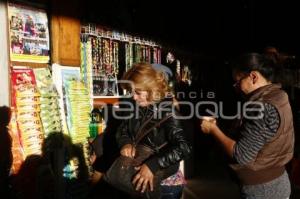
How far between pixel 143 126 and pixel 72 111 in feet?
8.46

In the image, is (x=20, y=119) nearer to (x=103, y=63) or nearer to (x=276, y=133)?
(x=103, y=63)

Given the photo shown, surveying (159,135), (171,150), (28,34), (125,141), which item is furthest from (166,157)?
(28,34)

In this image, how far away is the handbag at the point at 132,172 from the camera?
334cm

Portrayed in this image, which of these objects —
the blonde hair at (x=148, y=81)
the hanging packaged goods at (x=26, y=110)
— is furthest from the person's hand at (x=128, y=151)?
the hanging packaged goods at (x=26, y=110)

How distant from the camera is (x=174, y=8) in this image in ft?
28.7

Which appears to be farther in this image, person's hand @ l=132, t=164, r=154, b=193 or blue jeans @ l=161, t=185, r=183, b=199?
blue jeans @ l=161, t=185, r=183, b=199

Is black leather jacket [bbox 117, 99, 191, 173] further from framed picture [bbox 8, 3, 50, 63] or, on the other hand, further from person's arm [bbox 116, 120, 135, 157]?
framed picture [bbox 8, 3, 50, 63]

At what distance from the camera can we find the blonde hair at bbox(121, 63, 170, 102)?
347 centimetres

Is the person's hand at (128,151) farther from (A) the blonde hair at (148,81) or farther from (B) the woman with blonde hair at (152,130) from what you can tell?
(A) the blonde hair at (148,81)

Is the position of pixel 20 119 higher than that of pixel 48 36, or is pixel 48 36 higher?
pixel 48 36

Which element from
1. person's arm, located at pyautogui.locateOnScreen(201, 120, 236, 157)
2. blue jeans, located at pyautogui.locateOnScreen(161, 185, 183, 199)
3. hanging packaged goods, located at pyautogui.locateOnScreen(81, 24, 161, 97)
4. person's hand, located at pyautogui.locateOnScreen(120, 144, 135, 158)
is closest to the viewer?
person's arm, located at pyautogui.locateOnScreen(201, 120, 236, 157)

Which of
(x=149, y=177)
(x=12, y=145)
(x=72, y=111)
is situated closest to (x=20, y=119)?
(x=12, y=145)

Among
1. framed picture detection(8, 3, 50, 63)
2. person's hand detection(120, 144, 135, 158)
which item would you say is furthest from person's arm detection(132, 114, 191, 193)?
framed picture detection(8, 3, 50, 63)

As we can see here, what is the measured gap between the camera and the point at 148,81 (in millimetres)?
3477
